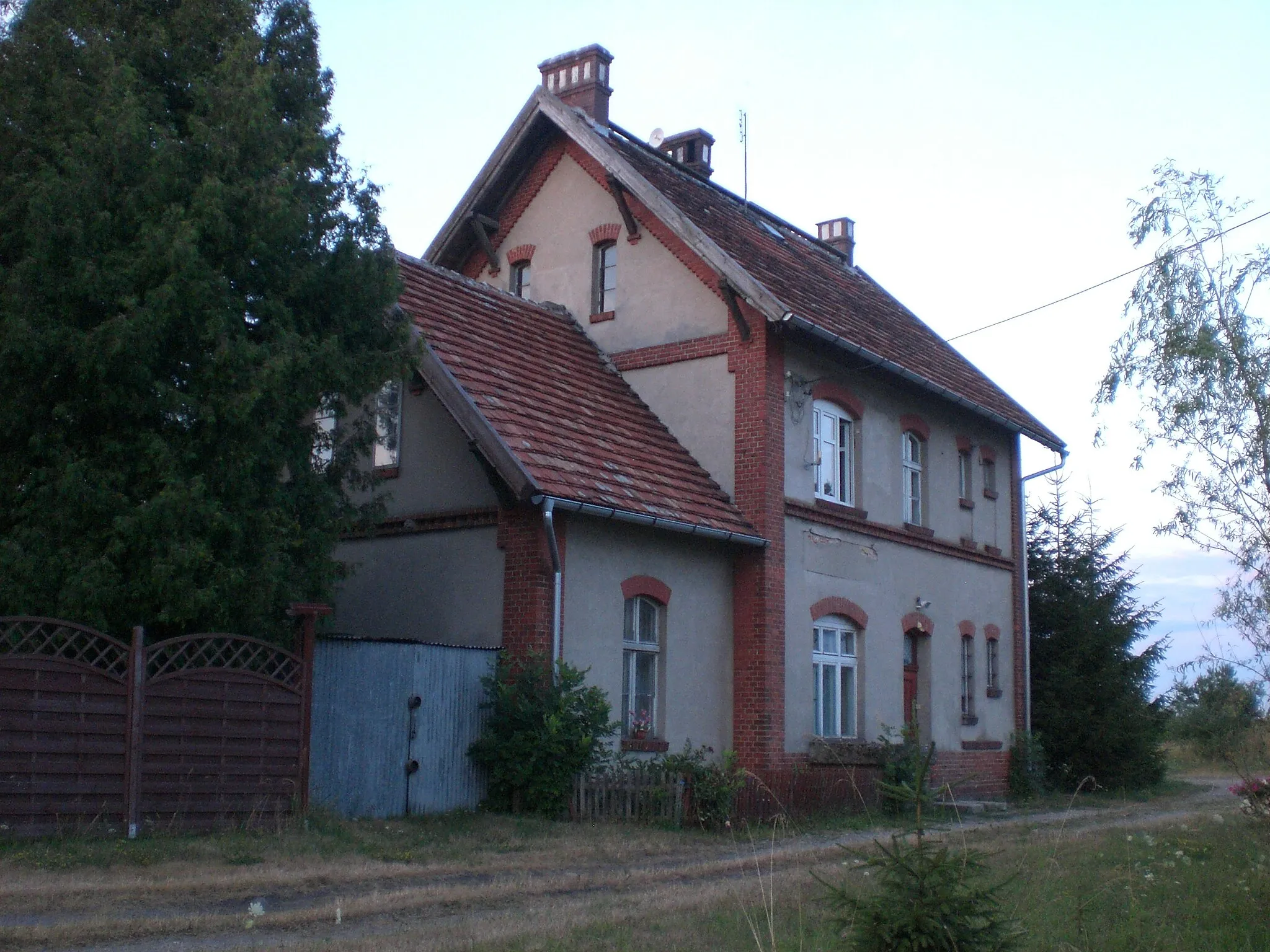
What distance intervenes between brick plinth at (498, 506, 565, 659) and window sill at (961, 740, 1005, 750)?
9970mm

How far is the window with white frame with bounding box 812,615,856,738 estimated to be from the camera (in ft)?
59.3

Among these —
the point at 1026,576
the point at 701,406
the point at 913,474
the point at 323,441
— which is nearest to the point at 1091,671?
the point at 1026,576

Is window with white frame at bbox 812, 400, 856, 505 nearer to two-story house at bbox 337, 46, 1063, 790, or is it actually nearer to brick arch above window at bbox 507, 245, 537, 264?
two-story house at bbox 337, 46, 1063, 790

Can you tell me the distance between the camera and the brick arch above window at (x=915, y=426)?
20.6 meters

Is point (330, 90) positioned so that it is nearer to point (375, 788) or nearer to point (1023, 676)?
point (375, 788)

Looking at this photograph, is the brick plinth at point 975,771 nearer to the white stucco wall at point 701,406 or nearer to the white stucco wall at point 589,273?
the white stucco wall at point 701,406

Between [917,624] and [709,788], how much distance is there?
724cm

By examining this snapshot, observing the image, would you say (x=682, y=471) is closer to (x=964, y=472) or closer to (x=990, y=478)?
(x=964, y=472)

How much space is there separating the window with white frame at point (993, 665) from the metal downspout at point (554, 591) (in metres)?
11.1

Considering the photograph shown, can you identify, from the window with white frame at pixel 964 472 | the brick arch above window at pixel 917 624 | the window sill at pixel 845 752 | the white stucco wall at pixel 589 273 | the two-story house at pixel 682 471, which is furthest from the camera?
the window with white frame at pixel 964 472

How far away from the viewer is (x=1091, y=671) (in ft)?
79.6

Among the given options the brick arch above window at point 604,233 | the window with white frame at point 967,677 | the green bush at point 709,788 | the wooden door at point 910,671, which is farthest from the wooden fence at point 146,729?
the window with white frame at point 967,677

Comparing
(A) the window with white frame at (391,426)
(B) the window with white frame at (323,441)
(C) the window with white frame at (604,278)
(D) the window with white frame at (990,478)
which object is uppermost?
(C) the window with white frame at (604,278)

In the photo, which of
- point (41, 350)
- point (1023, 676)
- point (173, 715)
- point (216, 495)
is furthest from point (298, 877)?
point (1023, 676)
